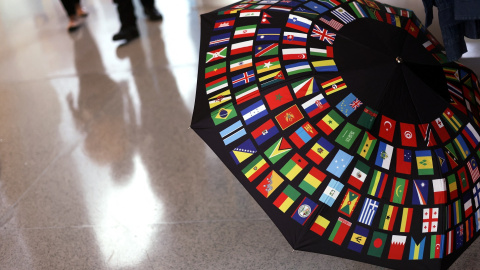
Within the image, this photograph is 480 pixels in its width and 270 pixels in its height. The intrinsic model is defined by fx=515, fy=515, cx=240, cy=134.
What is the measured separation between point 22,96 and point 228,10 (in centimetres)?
225

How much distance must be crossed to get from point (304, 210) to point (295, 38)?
2.19 feet

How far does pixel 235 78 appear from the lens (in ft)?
6.52

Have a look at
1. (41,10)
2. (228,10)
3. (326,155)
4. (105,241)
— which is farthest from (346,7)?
(41,10)

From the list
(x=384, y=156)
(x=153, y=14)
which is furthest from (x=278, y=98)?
(x=153, y=14)

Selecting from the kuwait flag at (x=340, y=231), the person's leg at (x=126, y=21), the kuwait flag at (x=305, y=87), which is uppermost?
the kuwait flag at (x=305, y=87)

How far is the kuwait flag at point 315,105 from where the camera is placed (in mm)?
1802

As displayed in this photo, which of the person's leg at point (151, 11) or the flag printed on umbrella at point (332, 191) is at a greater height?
the flag printed on umbrella at point (332, 191)

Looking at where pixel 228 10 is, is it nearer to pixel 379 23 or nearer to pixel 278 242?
pixel 379 23

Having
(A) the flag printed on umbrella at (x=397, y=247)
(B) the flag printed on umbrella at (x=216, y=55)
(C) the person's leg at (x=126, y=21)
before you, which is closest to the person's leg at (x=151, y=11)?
(C) the person's leg at (x=126, y=21)

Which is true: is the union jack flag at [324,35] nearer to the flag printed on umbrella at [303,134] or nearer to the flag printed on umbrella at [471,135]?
the flag printed on umbrella at [303,134]

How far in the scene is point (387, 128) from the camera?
5.80ft

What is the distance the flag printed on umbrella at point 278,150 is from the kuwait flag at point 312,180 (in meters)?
0.11

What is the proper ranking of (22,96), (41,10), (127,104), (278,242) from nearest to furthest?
(278,242) → (127,104) → (22,96) → (41,10)

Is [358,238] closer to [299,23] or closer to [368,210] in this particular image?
[368,210]
